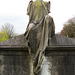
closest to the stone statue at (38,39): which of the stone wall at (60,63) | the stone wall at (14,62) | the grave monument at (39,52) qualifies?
the grave monument at (39,52)

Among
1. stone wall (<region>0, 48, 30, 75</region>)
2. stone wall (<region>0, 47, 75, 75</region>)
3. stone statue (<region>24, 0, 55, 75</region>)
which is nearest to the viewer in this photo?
stone statue (<region>24, 0, 55, 75</region>)

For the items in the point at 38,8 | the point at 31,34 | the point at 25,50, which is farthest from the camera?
the point at 38,8

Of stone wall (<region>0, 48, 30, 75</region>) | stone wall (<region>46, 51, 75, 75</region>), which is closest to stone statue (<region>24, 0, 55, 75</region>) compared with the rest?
stone wall (<region>0, 48, 30, 75</region>)

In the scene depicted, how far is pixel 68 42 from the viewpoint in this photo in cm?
533

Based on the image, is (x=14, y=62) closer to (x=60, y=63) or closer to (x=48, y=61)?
(x=48, y=61)

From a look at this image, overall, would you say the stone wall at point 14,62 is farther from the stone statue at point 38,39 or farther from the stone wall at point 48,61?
the stone statue at point 38,39

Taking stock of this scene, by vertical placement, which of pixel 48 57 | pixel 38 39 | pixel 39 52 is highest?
pixel 38 39

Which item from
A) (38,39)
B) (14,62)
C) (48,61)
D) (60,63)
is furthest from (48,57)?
(14,62)

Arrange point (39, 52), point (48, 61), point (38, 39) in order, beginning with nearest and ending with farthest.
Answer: point (39, 52) → point (38, 39) → point (48, 61)

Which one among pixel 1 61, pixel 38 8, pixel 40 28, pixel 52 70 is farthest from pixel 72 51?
pixel 1 61

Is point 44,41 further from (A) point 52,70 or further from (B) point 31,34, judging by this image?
(A) point 52,70

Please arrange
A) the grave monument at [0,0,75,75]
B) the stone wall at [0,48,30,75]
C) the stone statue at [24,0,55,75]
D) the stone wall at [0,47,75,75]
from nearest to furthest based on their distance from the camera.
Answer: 1. the stone statue at [24,0,55,75]
2. the grave monument at [0,0,75,75]
3. the stone wall at [0,47,75,75]
4. the stone wall at [0,48,30,75]

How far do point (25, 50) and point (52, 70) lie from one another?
1.20 meters

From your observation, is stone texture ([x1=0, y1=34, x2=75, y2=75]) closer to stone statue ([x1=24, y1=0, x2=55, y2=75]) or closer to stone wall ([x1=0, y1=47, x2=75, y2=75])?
stone wall ([x1=0, y1=47, x2=75, y2=75])
